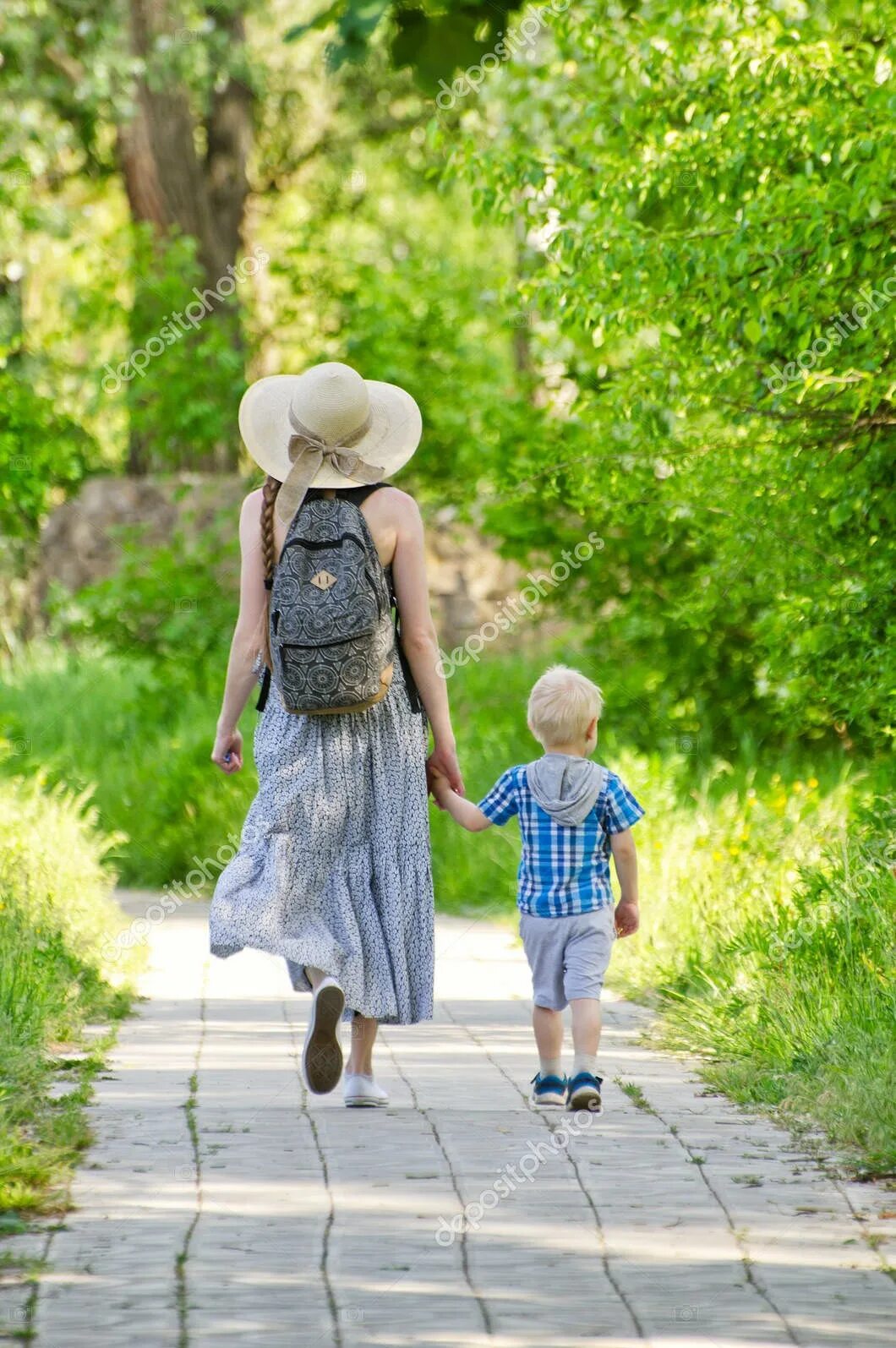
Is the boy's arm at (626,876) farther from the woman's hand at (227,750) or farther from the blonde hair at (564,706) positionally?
the woman's hand at (227,750)

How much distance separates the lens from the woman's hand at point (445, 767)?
5.31m

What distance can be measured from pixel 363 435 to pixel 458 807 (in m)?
1.07

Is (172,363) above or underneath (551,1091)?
above

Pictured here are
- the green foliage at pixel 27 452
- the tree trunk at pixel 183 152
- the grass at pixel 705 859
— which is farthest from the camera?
the tree trunk at pixel 183 152

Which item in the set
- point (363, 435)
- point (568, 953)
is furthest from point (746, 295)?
point (568, 953)

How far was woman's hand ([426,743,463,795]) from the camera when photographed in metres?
5.31

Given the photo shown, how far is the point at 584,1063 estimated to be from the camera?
523 cm

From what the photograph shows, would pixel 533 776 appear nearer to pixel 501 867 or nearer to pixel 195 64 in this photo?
pixel 501 867

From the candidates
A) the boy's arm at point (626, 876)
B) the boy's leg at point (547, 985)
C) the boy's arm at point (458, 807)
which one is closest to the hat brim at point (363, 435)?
the boy's arm at point (458, 807)

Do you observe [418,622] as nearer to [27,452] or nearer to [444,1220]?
[444,1220]

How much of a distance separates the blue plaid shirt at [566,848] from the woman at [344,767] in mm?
264

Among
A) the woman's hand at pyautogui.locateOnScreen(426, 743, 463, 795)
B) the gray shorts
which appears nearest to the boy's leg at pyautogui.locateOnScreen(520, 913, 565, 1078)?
the gray shorts

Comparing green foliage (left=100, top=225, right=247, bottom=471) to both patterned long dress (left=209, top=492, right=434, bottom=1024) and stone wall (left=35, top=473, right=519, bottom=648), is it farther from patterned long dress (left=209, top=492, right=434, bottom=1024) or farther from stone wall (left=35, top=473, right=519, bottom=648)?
patterned long dress (left=209, top=492, right=434, bottom=1024)

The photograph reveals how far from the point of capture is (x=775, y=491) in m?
7.41
